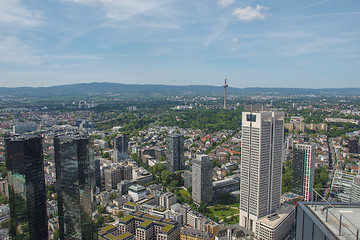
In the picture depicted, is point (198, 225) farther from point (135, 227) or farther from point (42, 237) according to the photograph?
point (42, 237)

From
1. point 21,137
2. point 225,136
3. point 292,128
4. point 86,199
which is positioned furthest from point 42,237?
point 292,128

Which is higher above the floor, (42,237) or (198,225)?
(42,237)

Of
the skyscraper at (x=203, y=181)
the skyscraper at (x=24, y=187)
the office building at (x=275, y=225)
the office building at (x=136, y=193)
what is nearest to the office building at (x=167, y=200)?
the office building at (x=136, y=193)

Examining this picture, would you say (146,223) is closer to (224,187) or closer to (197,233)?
(197,233)

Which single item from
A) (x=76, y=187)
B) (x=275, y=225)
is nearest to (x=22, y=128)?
(x=76, y=187)

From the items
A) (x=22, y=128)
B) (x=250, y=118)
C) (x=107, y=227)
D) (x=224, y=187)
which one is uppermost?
(x=250, y=118)

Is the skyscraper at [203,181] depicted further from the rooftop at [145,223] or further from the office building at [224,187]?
the rooftop at [145,223]

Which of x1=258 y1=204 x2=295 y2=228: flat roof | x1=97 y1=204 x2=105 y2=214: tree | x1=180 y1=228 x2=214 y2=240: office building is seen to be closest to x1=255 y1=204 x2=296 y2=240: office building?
x1=258 y1=204 x2=295 y2=228: flat roof
